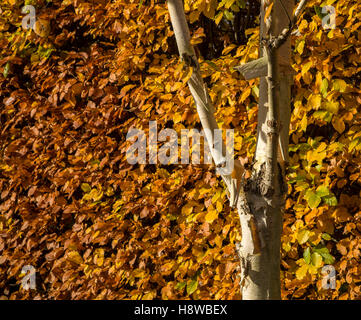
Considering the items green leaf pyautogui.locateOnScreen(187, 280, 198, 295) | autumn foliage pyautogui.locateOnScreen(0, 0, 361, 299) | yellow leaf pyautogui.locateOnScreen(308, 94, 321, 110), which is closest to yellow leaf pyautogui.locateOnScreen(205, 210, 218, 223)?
autumn foliage pyautogui.locateOnScreen(0, 0, 361, 299)

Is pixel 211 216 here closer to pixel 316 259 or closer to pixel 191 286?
pixel 191 286

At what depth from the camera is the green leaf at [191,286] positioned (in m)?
2.54

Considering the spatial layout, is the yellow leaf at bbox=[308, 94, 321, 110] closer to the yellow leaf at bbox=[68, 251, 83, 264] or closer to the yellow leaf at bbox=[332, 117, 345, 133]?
the yellow leaf at bbox=[332, 117, 345, 133]

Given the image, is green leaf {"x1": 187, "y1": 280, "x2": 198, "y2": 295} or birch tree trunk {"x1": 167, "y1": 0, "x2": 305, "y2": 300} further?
green leaf {"x1": 187, "y1": 280, "x2": 198, "y2": 295}

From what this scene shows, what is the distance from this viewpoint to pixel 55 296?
308 centimetres

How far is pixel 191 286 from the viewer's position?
2555 millimetres

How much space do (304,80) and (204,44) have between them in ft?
2.50

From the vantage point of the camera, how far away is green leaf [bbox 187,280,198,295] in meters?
2.54

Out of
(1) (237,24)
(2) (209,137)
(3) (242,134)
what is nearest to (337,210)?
(3) (242,134)

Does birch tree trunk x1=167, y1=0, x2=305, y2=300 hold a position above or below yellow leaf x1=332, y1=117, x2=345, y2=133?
below

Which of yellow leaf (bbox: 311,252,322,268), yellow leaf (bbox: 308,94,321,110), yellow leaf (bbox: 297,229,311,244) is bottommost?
yellow leaf (bbox: 311,252,322,268)

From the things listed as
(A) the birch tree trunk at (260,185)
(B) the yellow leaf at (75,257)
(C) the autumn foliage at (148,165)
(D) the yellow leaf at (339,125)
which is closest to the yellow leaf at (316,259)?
(C) the autumn foliage at (148,165)

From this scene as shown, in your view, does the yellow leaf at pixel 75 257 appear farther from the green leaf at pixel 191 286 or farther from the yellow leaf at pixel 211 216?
the yellow leaf at pixel 211 216

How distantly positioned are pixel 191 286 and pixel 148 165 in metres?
0.72
